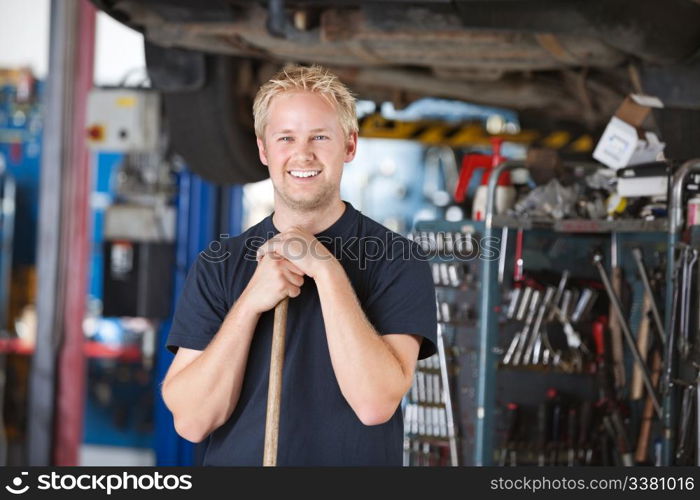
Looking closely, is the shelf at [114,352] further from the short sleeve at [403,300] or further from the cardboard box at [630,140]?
the short sleeve at [403,300]

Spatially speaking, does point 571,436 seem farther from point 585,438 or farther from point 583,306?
point 583,306

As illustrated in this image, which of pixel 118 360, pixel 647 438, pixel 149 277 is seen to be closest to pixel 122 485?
pixel 647 438

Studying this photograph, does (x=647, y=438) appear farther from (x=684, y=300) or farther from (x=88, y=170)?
(x=88, y=170)

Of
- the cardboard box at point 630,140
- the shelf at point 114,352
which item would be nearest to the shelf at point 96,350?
the shelf at point 114,352

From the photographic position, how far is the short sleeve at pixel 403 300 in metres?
1.76

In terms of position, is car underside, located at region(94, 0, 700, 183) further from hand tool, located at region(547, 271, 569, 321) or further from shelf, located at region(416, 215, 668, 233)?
hand tool, located at region(547, 271, 569, 321)

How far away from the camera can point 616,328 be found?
3.85m

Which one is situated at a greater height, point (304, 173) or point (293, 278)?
point (304, 173)

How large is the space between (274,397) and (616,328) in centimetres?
239

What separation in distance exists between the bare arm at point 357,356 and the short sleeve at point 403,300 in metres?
0.06

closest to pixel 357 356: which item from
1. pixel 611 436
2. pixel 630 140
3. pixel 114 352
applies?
pixel 630 140

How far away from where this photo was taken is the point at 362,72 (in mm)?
4676

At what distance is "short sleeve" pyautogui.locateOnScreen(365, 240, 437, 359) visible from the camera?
1.76 meters

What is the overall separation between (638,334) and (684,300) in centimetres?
60
